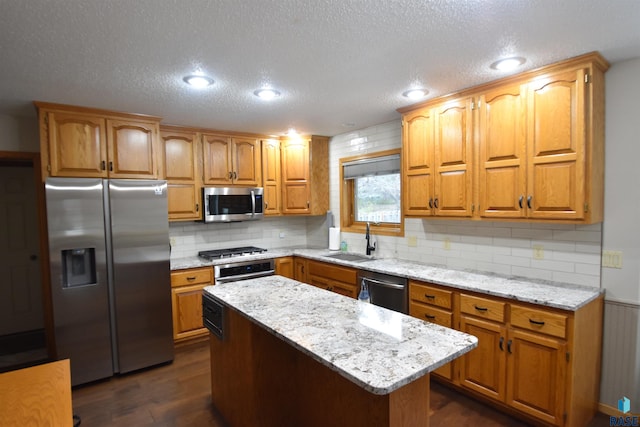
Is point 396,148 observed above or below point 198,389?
above

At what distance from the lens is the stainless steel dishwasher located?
2.99m

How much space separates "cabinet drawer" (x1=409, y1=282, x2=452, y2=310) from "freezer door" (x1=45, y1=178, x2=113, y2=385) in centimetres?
268

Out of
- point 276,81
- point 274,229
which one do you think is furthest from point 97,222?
point 274,229

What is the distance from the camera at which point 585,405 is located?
222 centimetres

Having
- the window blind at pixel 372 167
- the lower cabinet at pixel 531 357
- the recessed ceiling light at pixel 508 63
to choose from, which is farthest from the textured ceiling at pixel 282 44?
the lower cabinet at pixel 531 357

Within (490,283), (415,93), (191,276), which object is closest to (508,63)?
(415,93)

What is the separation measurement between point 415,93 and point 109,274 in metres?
3.06

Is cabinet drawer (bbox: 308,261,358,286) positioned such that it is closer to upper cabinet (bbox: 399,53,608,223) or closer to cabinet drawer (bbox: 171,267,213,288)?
upper cabinet (bbox: 399,53,608,223)

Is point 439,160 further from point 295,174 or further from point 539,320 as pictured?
point 295,174

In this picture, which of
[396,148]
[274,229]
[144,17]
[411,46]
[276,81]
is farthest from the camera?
[274,229]

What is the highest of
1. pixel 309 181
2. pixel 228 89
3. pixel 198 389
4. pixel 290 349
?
pixel 228 89

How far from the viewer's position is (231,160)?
4.19 meters

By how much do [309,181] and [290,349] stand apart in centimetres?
276

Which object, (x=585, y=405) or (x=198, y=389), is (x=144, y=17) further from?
(x=585, y=405)
